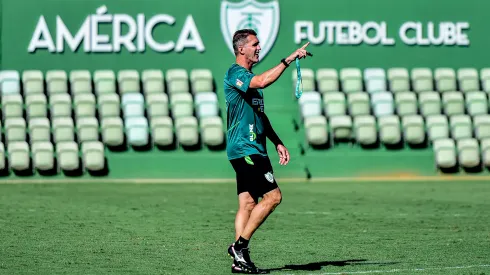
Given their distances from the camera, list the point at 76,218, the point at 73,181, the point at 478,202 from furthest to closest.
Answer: the point at 73,181 < the point at 478,202 < the point at 76,218

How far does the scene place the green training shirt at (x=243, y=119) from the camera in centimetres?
798

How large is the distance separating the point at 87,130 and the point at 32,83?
60.6 inches

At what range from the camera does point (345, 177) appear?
63.7ft

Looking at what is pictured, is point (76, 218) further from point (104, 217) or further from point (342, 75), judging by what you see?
point (342, 75)

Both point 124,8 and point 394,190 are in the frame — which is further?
point 124,8

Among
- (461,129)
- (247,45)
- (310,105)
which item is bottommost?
(461,129)

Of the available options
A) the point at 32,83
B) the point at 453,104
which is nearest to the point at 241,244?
the point at 32,83

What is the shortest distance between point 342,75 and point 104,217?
28.8ft

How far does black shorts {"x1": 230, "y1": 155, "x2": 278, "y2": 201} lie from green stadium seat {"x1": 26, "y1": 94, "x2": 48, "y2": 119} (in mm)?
11615

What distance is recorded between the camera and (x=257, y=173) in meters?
7.96

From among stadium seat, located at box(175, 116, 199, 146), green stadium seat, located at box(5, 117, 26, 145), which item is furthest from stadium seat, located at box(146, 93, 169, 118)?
green stadium seat, located at box(5, 117, 26, 145)

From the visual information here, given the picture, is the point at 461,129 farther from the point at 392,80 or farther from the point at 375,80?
the point at 375,80

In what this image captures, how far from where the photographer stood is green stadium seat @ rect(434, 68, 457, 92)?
20.6 m

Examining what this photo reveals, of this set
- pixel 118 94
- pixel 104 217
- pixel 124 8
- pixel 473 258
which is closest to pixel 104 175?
pixel 118 94
